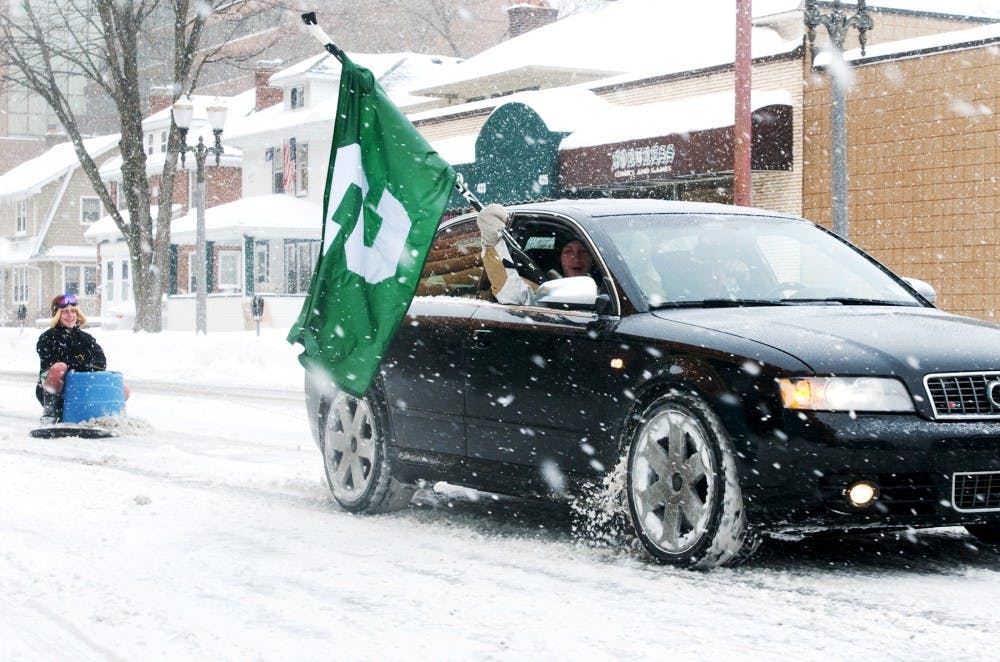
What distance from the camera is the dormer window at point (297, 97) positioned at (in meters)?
53.0

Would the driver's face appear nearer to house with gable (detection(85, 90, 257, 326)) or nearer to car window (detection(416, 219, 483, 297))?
car window (detection(416, 219, 483, 297))

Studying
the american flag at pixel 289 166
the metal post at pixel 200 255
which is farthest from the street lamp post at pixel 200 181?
the american flag at pixel 289 166

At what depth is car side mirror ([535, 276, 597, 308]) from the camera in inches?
290

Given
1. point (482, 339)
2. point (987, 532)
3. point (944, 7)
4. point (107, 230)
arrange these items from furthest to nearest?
point (107, 230) < point (944, 7) < point (482, 339) < point (987, 532)

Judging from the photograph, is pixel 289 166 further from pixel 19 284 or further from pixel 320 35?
pixel 320 35

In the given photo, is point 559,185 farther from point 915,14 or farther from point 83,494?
point 83,494

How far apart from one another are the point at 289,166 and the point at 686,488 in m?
46.2

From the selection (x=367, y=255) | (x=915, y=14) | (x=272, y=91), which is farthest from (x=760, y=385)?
(x=272, y=91)

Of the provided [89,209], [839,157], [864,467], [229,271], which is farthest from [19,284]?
[864,467]

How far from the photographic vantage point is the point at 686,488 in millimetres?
6730

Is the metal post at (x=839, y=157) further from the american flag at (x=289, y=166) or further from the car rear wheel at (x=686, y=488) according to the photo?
the american flag at (x=289, y=166)

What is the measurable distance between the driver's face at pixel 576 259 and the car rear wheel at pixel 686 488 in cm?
128

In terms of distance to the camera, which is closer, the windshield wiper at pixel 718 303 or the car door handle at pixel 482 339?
the windshield wiper at pixel 718 303

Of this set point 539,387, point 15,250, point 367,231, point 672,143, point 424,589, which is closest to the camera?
point 424,589
